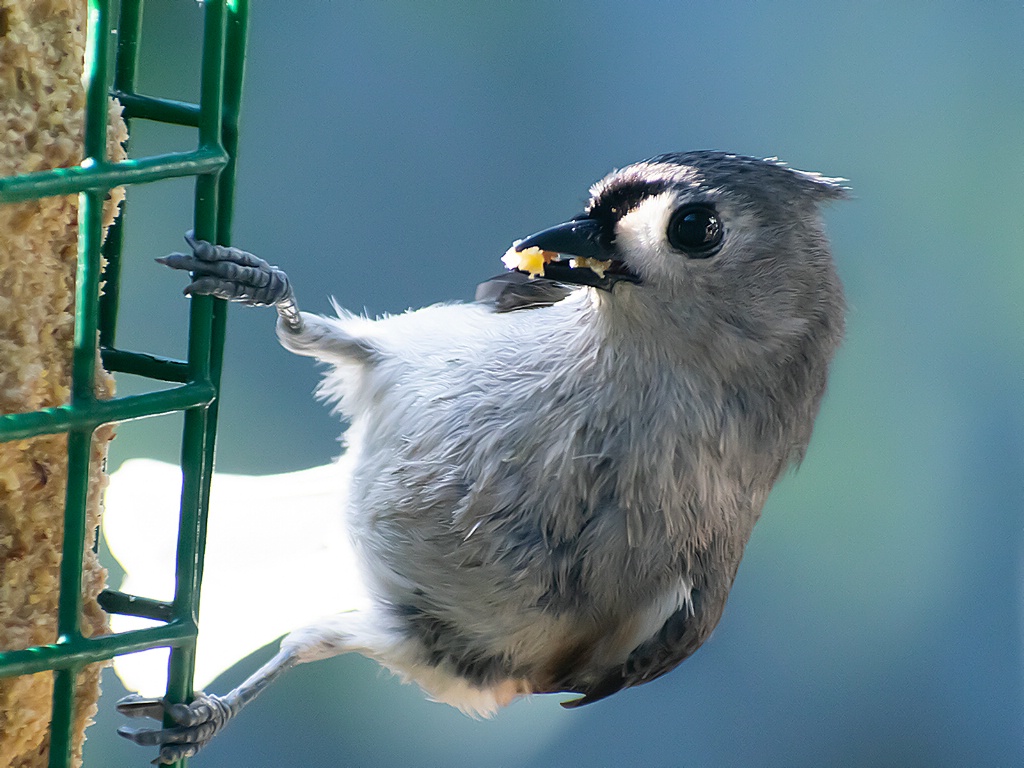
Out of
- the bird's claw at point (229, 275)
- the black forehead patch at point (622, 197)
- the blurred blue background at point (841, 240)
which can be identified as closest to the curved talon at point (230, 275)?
the bird's claw at point (229, 275)

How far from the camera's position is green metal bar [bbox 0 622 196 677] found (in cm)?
94

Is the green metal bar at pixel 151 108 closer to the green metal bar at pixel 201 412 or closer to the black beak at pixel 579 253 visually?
the green metal bar at pixel 201 412

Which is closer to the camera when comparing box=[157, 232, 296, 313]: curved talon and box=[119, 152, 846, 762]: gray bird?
box=[157, 232, 296, 313]: curved talon

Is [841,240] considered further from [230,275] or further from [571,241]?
[230,275]

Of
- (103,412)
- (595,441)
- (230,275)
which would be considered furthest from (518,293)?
(103,412)

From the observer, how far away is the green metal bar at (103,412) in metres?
0.91

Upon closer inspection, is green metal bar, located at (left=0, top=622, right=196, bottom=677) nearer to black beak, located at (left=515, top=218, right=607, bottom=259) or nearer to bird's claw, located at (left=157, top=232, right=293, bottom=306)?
bird's claw, located at (left=157, top=232, right=293, bottom=306)

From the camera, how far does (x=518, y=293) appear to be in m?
2.00

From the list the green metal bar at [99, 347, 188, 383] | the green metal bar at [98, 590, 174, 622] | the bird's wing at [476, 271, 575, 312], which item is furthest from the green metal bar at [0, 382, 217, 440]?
the bird's wing at [476, 271, 575, 312]

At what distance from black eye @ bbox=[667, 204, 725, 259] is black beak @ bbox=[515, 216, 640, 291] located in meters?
0.07

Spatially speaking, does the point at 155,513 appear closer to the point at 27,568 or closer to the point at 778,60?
the point at 27,568

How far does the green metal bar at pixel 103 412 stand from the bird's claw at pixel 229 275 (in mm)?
138

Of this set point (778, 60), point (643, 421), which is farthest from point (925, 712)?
point (643, 421)

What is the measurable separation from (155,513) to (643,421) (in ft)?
2.63
